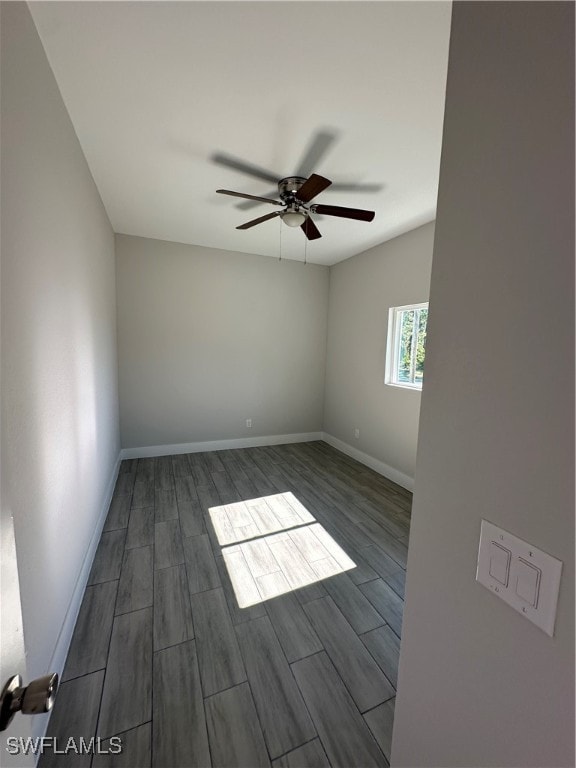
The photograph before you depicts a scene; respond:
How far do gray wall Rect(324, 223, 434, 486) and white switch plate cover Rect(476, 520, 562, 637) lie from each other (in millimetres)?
2742

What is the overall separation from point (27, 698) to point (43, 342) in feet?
3.96

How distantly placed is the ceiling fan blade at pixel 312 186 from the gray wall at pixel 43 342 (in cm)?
126

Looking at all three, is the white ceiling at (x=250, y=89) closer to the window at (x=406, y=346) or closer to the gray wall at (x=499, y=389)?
the gray wall at (x=499, y=389)

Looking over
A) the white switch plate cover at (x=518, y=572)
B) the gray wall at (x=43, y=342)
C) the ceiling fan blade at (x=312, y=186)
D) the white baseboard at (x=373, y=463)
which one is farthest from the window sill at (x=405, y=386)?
the gray wall at (x=43, y=342)

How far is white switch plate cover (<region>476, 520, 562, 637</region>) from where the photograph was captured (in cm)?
47

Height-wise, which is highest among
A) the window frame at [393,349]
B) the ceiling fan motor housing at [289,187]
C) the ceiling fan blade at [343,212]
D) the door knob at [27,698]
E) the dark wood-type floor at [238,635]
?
the ceiling fan motor housing at [289,187]

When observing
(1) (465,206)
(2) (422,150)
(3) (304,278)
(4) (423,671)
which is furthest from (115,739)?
(3) (304,278)

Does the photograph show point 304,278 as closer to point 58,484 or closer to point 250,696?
point 58,484

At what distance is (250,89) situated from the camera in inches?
58.7

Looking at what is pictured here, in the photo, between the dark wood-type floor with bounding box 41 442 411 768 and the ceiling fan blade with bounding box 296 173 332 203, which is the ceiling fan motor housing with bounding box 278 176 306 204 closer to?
the ceiling fan blade with bounding box 296 173 332 203

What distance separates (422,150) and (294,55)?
0.98m

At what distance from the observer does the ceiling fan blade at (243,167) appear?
6.61ft

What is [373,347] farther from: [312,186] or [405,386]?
[312,186]

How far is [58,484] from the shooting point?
1420 millimetres
